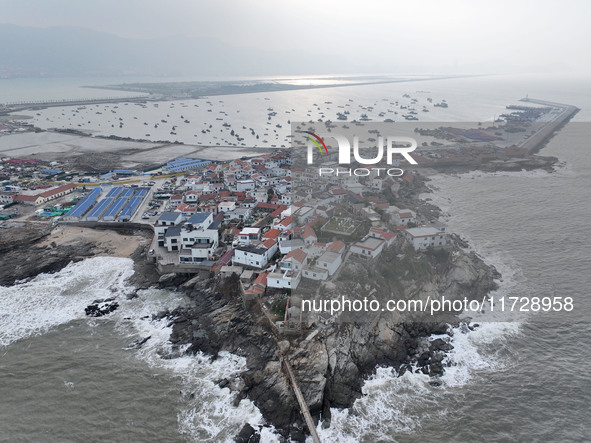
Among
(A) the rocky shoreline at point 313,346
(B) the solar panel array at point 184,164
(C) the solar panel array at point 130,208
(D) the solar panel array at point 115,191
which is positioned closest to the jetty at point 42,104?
(B) the solar panel array at point 184,164

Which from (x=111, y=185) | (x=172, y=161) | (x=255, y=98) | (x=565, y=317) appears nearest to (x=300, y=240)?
(x=565, y=317)

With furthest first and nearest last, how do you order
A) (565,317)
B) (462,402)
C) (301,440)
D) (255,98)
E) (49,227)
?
(255,98)
(49,227)
(565,317)
(462,402)
(301,440)

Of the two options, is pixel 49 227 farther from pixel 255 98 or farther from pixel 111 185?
pixel 255 98

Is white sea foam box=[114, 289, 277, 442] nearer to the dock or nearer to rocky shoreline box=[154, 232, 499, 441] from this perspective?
rocky shoreline box=[154, 232, 499, 441]

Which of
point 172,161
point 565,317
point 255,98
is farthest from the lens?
point 255,98

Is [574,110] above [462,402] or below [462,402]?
above

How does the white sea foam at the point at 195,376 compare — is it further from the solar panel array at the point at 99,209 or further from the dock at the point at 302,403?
the solar panel array at the point at 99,209

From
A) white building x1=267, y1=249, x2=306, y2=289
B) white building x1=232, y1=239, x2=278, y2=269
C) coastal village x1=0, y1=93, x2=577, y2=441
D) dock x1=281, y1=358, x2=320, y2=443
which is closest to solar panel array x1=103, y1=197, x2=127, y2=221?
coastal village x1=0, y1=93, x2=577, y2=441
